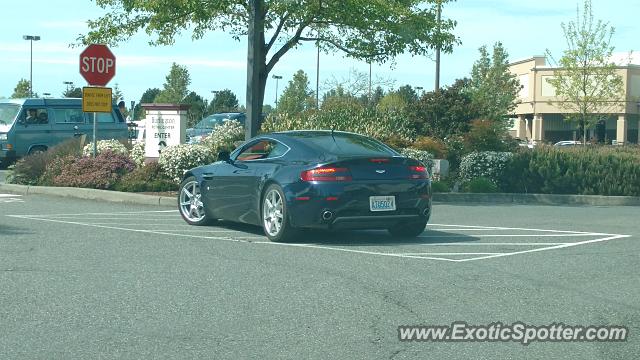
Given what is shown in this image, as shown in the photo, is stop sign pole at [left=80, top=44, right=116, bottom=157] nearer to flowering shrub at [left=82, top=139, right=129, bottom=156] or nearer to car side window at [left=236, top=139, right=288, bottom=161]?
flowering shrub at [left=82, top=139, right=129, bottom=156]

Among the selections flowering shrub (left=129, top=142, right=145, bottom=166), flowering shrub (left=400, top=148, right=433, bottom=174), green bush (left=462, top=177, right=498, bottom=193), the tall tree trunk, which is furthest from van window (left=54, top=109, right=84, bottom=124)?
green bush (left=462, top=177, right=498, bottom=193)

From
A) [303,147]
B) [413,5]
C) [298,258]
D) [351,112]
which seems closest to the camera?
[298,258]

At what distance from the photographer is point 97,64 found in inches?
834

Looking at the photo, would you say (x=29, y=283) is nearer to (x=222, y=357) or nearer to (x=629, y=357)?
(x=222, y=357)

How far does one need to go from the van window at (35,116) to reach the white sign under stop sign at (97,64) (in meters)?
8.38

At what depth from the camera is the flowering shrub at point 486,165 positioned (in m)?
21.5

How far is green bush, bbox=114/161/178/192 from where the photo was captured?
18.9 m

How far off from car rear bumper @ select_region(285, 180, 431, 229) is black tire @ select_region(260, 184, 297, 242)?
4.5 inches

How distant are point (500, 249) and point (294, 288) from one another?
3458 mm

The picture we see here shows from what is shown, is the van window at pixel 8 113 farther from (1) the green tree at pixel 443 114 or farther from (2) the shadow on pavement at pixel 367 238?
(2) the shadow on pavement at pixel 367 238

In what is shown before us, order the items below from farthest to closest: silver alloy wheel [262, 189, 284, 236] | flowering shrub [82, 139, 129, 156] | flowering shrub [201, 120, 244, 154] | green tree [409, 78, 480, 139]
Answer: green tree [409, 78, 480, 139] → flowering shrub [201, 120, 244, 154] → flowering shrub [82, 139, 129, 156] → silver alloy wheel [262, 189, 284, 236]

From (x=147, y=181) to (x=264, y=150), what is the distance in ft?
22.5

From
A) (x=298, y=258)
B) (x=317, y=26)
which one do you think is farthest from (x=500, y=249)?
(x=317, y=26)

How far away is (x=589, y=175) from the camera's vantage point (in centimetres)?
2092
